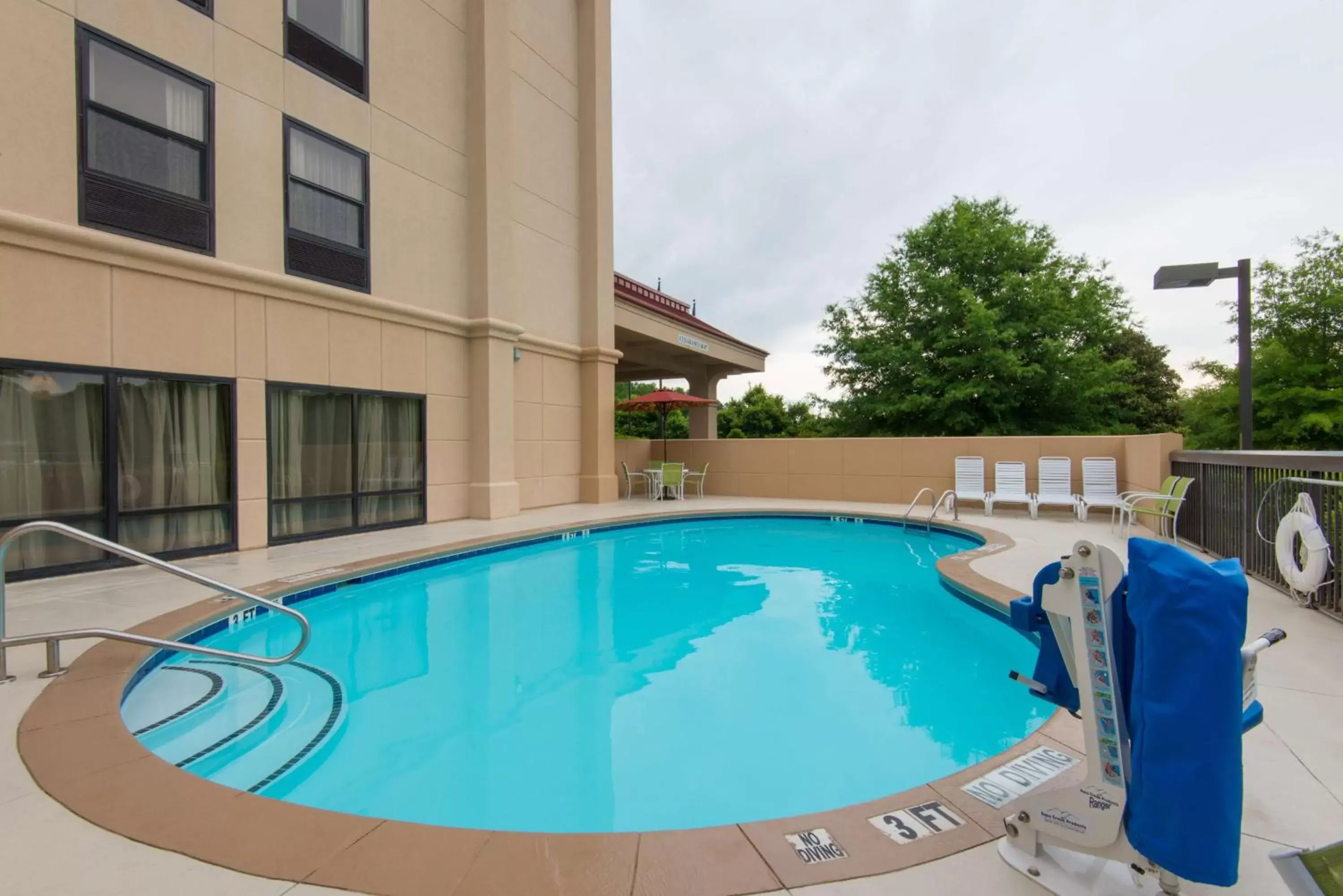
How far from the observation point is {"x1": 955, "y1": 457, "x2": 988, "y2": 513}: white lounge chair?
9.91 meters

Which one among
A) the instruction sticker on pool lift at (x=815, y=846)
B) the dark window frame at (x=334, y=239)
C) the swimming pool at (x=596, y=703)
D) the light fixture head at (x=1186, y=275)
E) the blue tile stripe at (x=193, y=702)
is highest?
the dark window frame at (x=334, y=239)

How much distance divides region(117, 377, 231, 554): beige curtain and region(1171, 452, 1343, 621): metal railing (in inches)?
340

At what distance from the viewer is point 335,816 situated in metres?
1.84

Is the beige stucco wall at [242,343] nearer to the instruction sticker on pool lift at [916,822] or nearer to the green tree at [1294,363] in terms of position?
the instruction sticker on pool lift at [916,822]

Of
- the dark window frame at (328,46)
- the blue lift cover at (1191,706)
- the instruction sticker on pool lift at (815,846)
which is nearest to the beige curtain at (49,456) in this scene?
the dark window frame at (328,46)

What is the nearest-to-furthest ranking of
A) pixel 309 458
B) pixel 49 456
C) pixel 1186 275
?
1. pixel 49 456
2. pixel 1186 275
3. pixel 309 458

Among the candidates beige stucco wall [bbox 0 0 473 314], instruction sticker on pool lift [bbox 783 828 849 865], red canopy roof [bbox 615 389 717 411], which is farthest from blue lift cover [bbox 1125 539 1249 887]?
red canopy roof [bbox 615 389 717 411]

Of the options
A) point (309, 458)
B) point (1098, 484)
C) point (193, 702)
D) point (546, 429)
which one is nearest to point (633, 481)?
point (546, 429)

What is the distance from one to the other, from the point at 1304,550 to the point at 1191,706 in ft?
12.7

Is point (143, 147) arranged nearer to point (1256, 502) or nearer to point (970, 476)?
point (1256, 502)

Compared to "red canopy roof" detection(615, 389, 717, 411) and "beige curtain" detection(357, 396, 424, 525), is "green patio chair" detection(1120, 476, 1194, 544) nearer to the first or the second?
"red canopy roof" detection(615, 389, 717, 411)

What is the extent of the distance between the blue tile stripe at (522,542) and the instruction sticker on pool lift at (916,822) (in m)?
3.21

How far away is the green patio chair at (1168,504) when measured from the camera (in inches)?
258

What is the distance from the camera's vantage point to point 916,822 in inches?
71.0
